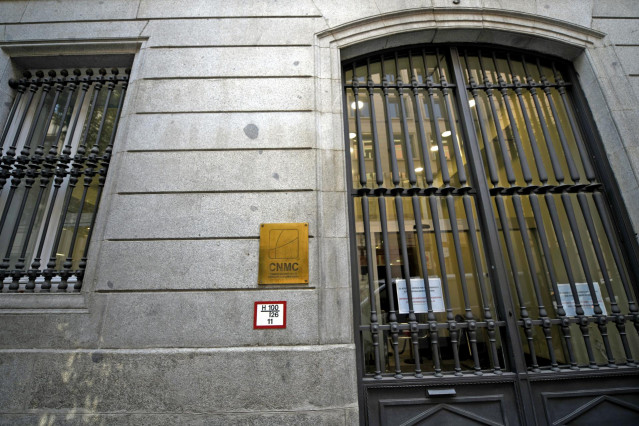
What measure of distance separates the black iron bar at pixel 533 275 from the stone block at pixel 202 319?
8.69ft

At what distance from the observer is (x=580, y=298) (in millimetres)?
3619

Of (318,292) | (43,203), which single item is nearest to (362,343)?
(318,292)

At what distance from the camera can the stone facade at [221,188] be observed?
284 centimetres

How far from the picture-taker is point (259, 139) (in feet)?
11.9

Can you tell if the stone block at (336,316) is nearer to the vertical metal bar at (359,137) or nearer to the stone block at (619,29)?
the vertical metal bar at (359,137)

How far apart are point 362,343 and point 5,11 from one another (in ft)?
22.4

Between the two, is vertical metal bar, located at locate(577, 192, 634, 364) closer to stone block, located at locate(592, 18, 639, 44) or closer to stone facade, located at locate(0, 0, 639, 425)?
stone facade, located at locate(0, 0, 639, 425)

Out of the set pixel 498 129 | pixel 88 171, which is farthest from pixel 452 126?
pixel 88 171

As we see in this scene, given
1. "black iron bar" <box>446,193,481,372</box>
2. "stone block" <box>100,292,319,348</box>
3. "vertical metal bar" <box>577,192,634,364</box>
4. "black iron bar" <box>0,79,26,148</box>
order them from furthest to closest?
"black iron bar" <box>0,79,26,148</box>
"vertical metal bar" <box>577,192,634,364</box>
"black iron bar" <box>446,193,481,372</box>
"stone block" <box>100,292,319,348</box>

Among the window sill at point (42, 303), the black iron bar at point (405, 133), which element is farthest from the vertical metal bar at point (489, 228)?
the window sill at point (42, 303)

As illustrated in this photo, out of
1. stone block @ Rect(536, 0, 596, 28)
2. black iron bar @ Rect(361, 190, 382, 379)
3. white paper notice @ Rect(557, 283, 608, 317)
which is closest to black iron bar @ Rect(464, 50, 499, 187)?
stone block @ Rect(536, 0, 596, 28)

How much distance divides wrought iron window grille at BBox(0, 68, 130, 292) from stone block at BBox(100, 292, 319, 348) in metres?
0.81

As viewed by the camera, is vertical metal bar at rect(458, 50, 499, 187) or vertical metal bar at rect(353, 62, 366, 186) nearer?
vertical metal bar at rect(353, 62, 366, 186)

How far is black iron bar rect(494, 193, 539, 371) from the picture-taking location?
3338 millimetres
